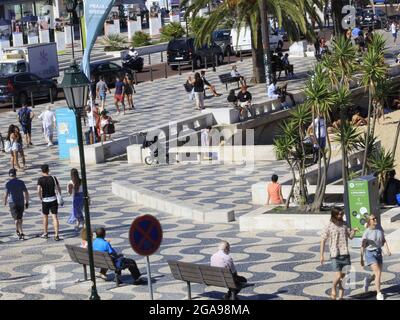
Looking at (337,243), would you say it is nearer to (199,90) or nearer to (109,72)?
(199,90)

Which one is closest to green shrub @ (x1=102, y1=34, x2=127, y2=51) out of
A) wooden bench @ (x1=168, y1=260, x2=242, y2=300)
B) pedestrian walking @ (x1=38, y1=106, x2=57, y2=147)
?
pedestrian walking @ (x1=38, y1=106, x2=57, y2=147)

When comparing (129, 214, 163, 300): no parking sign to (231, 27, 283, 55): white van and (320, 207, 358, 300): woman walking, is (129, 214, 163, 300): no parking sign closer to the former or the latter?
(320, 207, 358, 300): woman walking

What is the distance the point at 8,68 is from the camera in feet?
173

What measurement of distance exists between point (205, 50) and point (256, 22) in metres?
9.09

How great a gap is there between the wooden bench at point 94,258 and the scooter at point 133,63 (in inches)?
1447

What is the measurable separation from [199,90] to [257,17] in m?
6.39

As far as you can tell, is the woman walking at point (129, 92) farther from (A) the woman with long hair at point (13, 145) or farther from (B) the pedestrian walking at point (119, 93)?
(A) the woman with long hair at point (13, 145)

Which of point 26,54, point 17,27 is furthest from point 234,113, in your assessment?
point 17,27

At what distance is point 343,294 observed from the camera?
18531 millimetres

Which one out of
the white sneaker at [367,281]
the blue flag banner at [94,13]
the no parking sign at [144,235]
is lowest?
the white sneaker at [367,281]

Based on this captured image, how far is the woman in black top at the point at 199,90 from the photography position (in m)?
43.1

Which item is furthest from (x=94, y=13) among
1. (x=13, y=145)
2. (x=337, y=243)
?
(x=337, y=243)

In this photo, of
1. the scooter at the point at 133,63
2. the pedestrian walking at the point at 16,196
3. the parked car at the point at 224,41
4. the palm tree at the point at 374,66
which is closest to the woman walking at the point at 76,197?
the pedestrian walking at the point at 16,196

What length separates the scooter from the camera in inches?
2274
